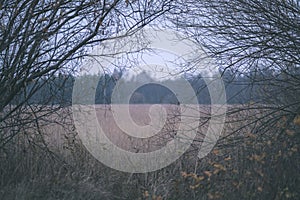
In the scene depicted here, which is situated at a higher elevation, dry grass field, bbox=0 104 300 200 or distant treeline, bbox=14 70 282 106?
distant treeline, bbox=14 70 282 106

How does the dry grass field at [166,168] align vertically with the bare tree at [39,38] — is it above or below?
below

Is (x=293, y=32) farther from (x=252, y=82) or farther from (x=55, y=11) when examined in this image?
(x=55, y=11)

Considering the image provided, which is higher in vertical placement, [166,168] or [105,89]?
[105,89]

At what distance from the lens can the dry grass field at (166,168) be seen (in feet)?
25.4

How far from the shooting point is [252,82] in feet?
28.0

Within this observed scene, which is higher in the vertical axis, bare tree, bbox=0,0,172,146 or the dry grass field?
bare tree, bbox=0,0,172,146

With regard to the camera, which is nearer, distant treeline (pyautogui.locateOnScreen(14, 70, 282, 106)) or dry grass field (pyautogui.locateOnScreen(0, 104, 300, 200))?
dry grass field (pyautogui.locateOnScreen(0, 104, 300, 200))

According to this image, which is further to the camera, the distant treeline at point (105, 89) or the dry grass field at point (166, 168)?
the distant treeline at point (105, 89)

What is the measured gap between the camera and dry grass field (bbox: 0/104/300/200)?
25.4 feet

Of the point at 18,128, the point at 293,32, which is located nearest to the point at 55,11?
the point at 18,128

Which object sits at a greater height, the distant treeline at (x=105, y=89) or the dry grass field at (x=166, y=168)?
the distant treeline at (x=105, y=89)

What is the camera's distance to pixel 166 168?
9.07m

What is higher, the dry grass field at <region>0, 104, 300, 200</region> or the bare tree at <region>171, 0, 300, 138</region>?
the bare tree at <region>171, 0, 300, 138</region>

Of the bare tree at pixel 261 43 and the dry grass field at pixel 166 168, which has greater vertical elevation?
the bare tree at pixel 261 43
